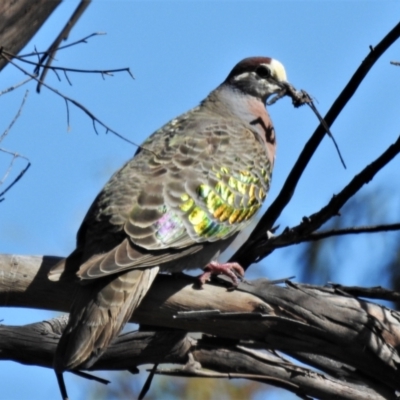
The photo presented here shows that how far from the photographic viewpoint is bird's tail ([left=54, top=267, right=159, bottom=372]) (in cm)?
341

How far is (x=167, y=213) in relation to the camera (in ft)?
13.6

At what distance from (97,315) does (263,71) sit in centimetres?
253

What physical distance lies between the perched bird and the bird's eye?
22 mm

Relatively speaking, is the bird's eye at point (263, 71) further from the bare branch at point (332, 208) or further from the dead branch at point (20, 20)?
the bare branch at point (332, 208)

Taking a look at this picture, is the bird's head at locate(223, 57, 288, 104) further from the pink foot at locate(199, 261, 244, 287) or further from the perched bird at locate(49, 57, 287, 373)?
the pink foot at locate(199, 261, 244, 287)

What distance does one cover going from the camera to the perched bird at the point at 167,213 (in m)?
3.54

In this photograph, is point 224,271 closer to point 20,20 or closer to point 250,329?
point 250,329

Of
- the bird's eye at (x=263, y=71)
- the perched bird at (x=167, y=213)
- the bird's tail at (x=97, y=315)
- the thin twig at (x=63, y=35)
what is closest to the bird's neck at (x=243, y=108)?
the perched bird at (x=167, y=213)

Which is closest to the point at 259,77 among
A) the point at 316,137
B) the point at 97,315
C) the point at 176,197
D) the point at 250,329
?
the point at 176,197

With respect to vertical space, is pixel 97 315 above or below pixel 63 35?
below

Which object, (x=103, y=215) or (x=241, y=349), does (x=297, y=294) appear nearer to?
(x=241, y=349)

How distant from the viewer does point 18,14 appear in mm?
4016

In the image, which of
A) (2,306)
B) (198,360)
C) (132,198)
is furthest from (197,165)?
(2,306)

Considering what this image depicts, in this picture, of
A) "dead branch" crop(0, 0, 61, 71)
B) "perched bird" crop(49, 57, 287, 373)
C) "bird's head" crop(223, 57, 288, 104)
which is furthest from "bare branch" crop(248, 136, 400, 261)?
"bird's head" crop(223, 57, 288, 104)
